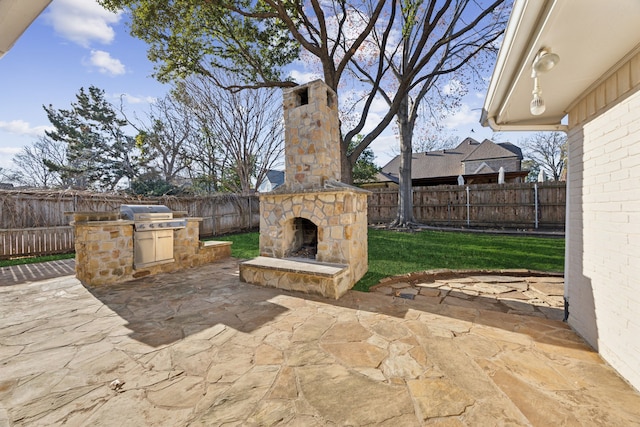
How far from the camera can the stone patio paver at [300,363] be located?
1622 mm

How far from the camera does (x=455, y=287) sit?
423 centimetres

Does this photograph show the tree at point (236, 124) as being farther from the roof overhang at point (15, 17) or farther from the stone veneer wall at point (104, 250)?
the roof overhang at point (15, 17)

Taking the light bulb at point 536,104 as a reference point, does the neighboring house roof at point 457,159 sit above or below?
above

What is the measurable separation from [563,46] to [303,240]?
459 centimetres

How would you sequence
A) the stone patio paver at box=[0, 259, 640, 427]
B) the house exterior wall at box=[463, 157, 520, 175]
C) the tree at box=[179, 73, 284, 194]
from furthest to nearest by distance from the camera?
the house exterior wall at box=[463, 157, 520, 175]
the tree at box=[179, 73, 284, 194]
the stone patio paver at box=[0, 259, 640, 427]

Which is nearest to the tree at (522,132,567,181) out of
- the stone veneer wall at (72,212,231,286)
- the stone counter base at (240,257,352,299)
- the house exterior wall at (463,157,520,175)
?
the house exterior wall at (463,157,520,175)

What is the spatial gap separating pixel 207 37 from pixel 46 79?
583cm

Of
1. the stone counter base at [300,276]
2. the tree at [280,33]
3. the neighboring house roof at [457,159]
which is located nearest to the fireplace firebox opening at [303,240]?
the stone counter base at [300,276]

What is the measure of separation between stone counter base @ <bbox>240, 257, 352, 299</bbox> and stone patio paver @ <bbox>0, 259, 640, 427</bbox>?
235mm

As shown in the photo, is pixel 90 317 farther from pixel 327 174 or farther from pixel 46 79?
pixel 46 79

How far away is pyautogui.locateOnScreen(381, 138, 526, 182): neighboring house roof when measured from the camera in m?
16.8

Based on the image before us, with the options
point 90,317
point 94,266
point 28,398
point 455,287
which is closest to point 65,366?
point 28,398

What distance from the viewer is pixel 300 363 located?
2160mm

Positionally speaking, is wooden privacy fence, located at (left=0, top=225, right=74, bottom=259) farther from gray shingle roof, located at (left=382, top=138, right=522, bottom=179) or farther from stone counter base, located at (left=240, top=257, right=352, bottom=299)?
gray shingle roof, located at (left=382, top=138, right=522, bottom=179)
